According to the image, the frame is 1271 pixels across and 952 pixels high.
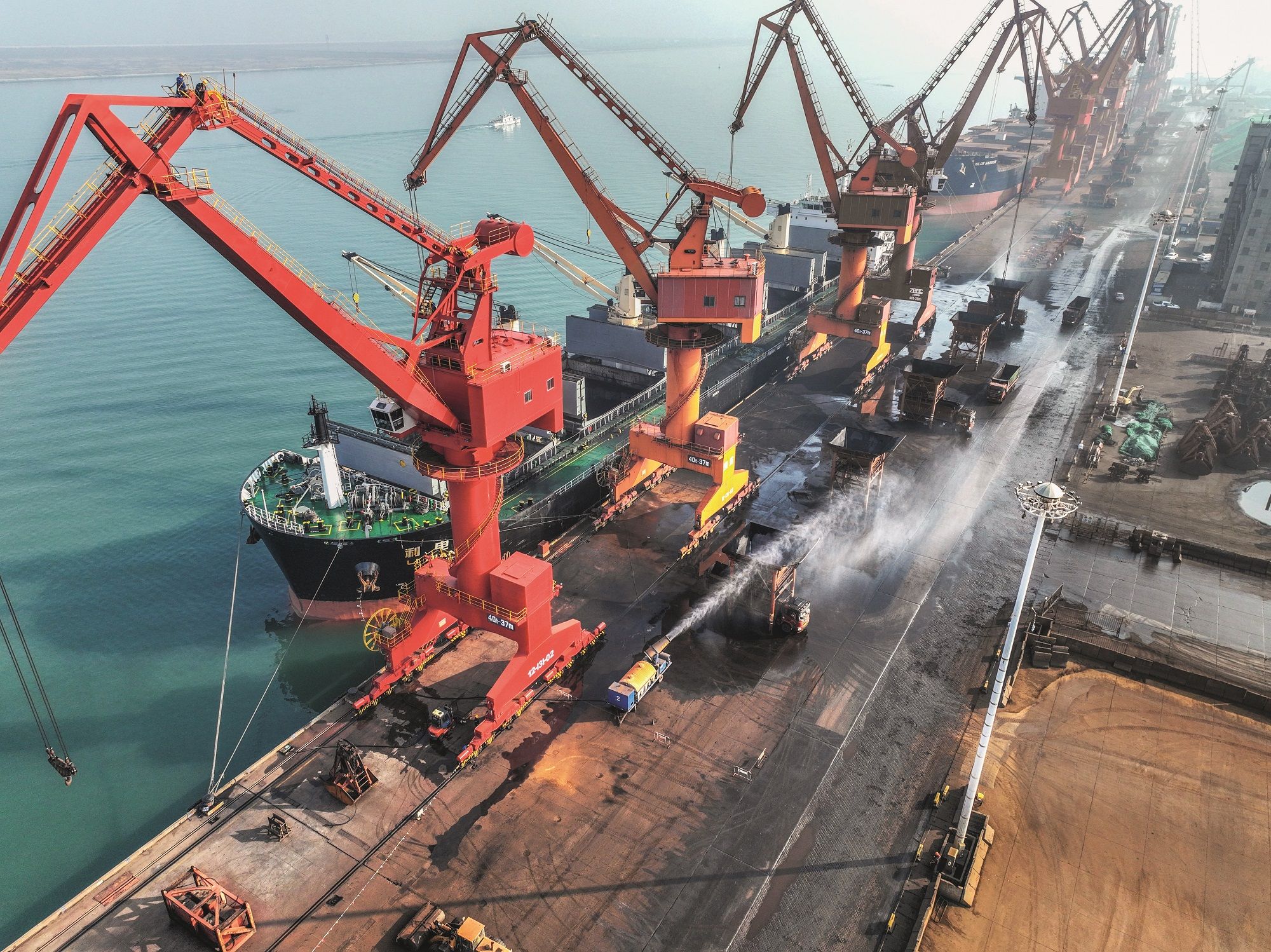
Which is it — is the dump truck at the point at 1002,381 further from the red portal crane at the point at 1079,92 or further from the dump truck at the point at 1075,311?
the red portal crane at the point at 1079,92

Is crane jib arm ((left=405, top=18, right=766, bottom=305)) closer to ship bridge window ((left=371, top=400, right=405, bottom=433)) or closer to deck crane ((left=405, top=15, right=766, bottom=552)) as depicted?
deck crane ((left=405, top=15, right=766, bottom=552))

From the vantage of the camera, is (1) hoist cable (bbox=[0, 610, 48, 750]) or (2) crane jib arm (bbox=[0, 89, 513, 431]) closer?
(2) crane jib arm (bbox=[0, 89, 513, 431])

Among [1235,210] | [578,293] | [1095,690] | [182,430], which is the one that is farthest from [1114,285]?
[182,430]

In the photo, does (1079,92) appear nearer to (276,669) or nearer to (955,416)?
(955,416)

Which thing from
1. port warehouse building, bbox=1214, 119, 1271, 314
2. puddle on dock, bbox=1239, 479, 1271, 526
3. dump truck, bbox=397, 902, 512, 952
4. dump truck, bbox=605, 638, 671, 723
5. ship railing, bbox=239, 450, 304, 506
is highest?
port warehouse building, bbox=1214, 119, 1271, 314

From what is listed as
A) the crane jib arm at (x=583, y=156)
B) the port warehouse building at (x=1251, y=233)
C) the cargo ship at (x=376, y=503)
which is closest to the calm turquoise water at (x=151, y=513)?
the cargo ship at (x=376, y=503)

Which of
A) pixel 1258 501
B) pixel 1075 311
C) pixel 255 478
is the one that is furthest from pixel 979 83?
pixel 255 478

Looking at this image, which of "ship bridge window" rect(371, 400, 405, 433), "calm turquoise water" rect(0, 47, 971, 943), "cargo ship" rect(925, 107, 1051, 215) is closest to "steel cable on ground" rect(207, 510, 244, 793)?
"calm turquoise water" rect(0, 47, 971, 943)
